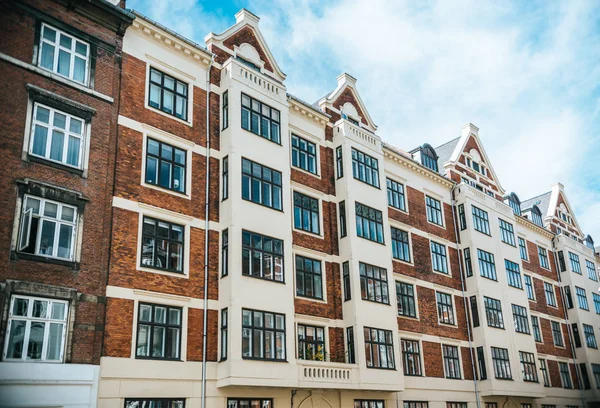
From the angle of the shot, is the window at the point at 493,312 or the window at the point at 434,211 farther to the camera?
the window at the point at 434,211

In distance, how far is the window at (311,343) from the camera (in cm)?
2225

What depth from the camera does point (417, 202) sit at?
3067 centimetres

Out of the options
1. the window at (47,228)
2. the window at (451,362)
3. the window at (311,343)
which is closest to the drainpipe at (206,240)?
the window at (311,343)

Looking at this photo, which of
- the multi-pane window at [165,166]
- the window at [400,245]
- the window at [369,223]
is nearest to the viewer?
the multi-pane window at [165,166]

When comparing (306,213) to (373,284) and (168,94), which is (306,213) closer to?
(373,284)

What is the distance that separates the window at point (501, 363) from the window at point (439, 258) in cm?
462

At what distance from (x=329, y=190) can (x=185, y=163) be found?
7.37 metres

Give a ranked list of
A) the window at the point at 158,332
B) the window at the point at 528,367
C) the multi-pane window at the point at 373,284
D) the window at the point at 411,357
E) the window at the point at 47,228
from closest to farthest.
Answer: the window at the point at 47,228
the window at the point at 158,332
the multi-pane window at the point at 373,284
the window at the point at 411,357
the window at the point at 528,367

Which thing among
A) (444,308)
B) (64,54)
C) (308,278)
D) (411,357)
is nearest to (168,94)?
(64,54)

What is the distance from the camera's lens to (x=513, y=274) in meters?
34.2

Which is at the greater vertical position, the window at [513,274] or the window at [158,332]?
the window at [513,274]

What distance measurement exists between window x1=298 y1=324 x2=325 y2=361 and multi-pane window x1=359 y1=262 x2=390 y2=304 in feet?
8.30

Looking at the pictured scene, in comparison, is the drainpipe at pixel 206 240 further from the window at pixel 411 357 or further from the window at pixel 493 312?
the window at pixel 493 312

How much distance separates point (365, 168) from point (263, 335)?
10060mm
